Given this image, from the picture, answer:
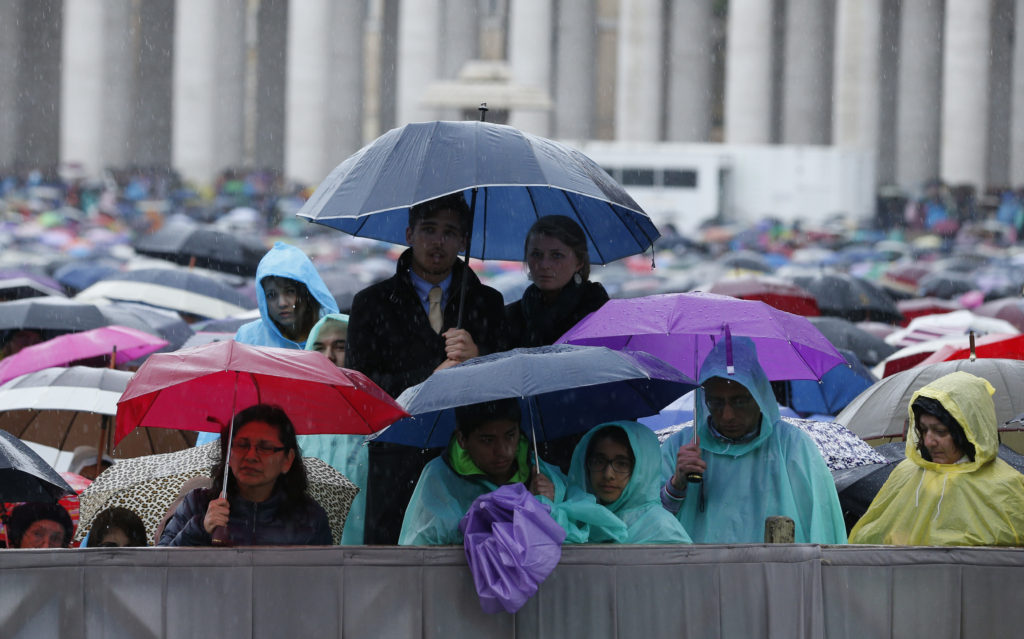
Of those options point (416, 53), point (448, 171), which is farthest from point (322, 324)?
point (416, 53)

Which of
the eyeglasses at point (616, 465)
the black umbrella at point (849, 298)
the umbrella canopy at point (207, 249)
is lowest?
the eyeglasses at point (616, 465)

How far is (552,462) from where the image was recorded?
7.07 m

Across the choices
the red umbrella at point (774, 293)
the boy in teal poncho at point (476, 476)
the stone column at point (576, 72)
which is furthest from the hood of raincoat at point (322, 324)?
the stone column at point (576, 72)

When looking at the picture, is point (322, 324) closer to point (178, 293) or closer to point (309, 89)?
point (178, 293)

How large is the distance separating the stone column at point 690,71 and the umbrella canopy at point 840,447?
184 feet

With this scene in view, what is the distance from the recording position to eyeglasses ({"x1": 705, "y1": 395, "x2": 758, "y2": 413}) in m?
6.71

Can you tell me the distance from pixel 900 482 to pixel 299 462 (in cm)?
256

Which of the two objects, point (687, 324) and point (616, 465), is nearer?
point (616, 465)

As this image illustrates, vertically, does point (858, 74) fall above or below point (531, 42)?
below

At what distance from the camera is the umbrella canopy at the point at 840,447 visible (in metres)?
8.02

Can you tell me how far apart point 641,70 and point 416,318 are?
5476 cm

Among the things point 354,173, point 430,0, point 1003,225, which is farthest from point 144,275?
point 430,0

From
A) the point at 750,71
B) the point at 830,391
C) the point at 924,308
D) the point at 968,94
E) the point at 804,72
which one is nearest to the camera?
the point at 830,391

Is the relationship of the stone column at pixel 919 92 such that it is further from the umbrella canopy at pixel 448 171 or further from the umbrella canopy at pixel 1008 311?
the umbrella canopy at pixel 448 171
